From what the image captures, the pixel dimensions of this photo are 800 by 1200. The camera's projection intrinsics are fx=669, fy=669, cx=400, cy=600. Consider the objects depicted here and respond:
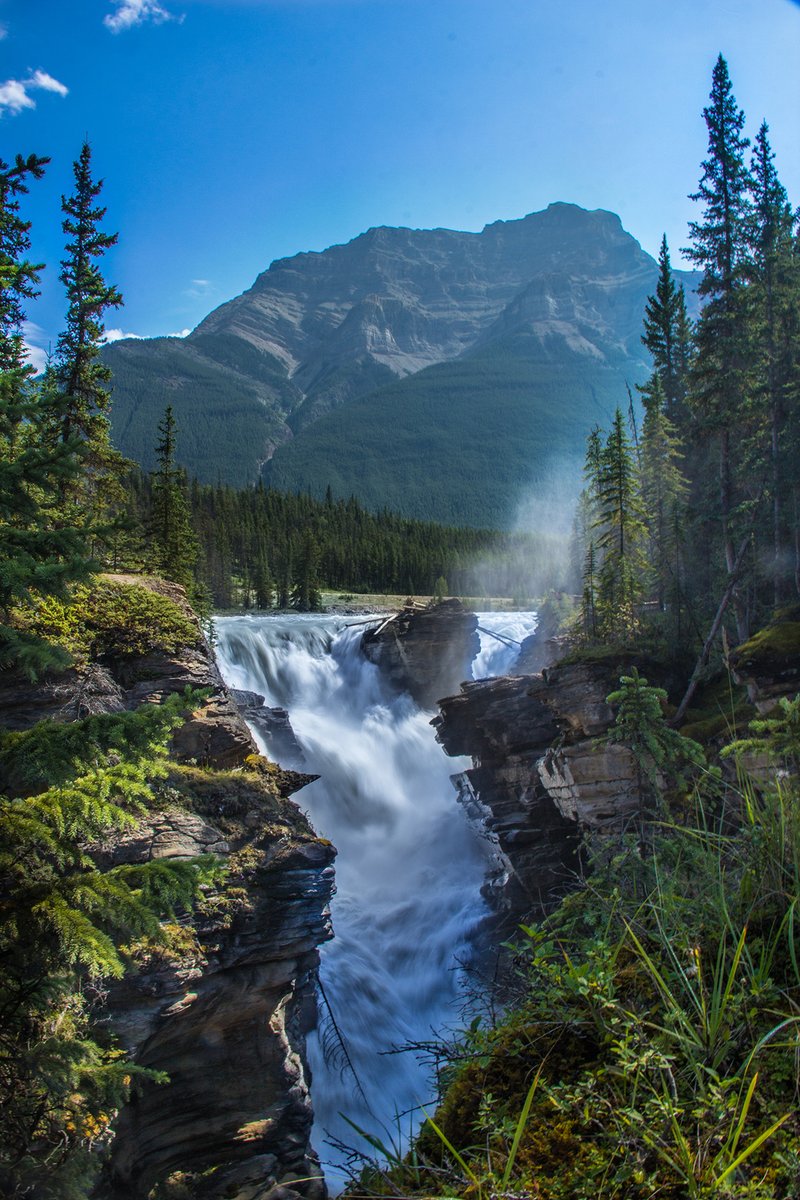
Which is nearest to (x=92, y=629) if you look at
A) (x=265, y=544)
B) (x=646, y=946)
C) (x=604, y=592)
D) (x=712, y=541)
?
(x=646, y=946)

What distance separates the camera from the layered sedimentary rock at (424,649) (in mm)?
35875

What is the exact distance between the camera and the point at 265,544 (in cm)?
8088

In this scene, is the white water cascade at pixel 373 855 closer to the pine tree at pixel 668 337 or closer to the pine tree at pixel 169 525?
the pine tree at pixel 169 525

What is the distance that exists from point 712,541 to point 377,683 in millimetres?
17720

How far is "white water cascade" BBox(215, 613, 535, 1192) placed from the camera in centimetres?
1459

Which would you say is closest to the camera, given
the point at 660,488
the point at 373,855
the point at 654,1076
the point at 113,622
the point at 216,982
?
the point at 654,1076

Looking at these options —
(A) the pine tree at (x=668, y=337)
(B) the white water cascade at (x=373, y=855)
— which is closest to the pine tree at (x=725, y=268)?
(B) the white water cascade at (x=373, y=855)

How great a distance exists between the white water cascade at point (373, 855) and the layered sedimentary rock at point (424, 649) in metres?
0.88

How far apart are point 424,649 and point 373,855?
1379 cm

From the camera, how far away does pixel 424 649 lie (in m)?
36.7

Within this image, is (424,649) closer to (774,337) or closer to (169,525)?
(169,525)

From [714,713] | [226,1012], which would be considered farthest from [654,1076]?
[714,713]

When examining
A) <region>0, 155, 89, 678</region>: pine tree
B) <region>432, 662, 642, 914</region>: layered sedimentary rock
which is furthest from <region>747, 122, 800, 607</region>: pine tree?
<region>0, 155, 89, 678</region>: pine tree

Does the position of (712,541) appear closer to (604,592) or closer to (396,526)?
(604,592)
